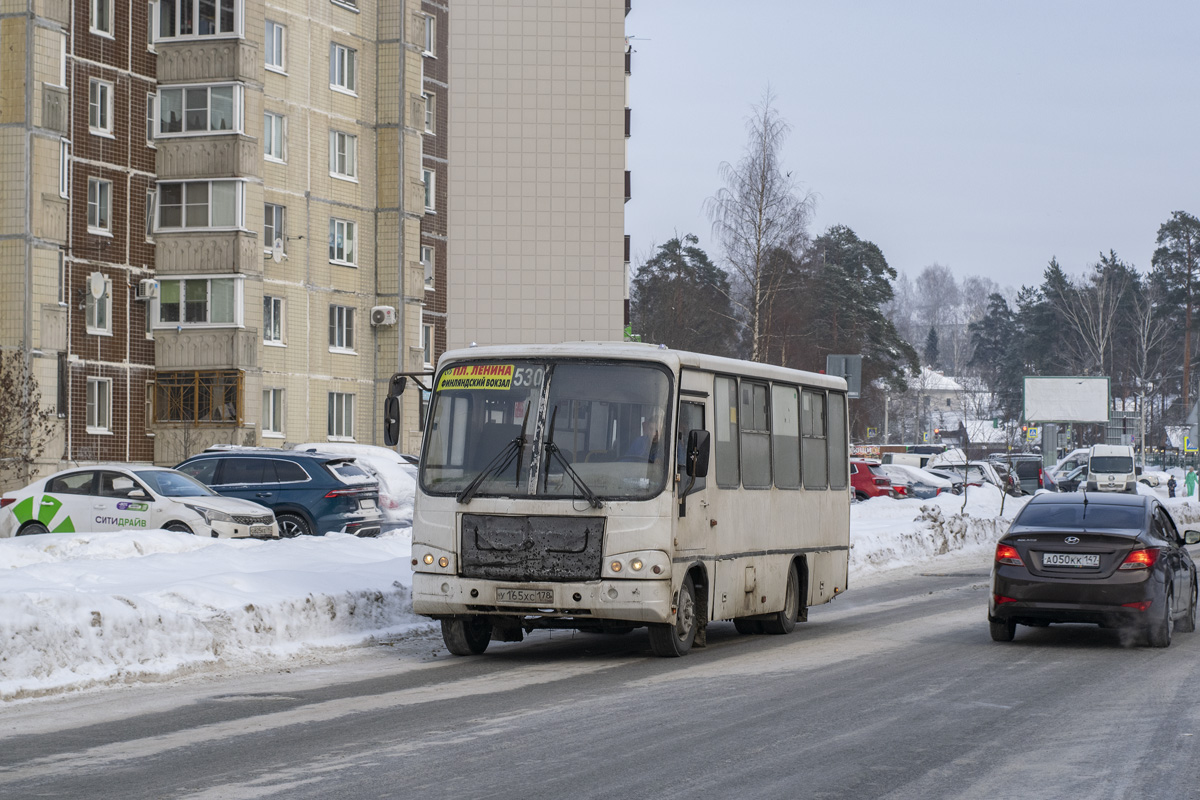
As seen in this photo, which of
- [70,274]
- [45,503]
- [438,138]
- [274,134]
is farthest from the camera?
[438,138]

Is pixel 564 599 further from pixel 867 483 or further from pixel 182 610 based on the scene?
pixel 867 483

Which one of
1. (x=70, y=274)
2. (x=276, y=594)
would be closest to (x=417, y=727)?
(x=276, y=594)

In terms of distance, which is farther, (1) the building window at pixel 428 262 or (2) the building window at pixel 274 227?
(1) the building window at pixel 428 262

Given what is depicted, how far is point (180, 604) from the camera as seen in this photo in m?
13.1

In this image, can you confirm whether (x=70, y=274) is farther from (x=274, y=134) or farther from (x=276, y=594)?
(x=276, y=594)

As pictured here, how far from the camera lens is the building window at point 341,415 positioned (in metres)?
51.1

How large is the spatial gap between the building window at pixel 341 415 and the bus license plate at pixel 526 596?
3866cm

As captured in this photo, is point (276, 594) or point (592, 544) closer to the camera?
point (592, 544)

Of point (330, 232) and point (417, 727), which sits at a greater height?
point (330, 232)

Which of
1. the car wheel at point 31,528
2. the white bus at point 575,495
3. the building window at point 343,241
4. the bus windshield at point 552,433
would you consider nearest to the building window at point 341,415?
the building window at point 343,241

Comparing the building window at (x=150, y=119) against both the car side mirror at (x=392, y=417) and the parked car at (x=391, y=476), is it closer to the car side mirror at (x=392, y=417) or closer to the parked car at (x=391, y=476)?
the parked car at (x=391, y=476)

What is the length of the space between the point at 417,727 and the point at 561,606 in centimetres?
342

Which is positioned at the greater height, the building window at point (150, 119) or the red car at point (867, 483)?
the building window at point (150, 119)

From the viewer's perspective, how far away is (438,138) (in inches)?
2420
